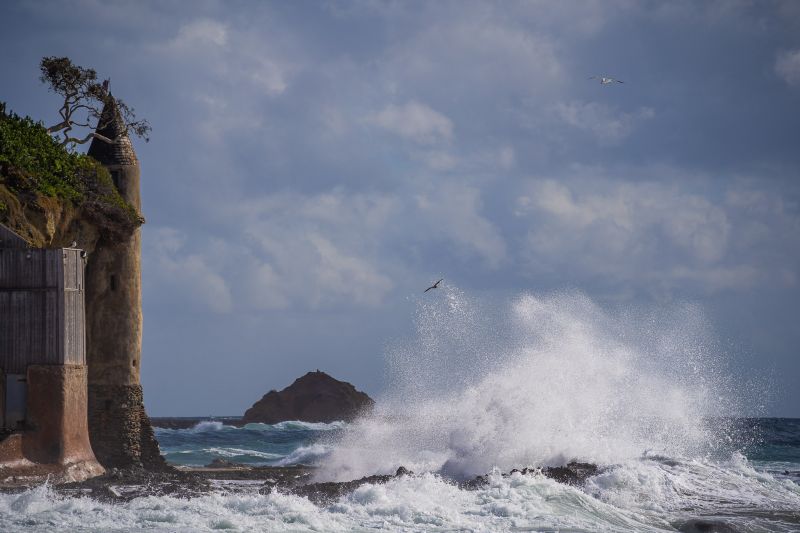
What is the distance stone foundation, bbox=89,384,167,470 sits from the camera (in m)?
23.5

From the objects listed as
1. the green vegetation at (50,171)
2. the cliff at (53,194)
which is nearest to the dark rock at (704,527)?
the cliff at (53,194)

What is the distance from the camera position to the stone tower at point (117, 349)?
23.6 metres

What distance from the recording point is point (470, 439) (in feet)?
83.0

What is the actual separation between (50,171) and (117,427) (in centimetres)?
597

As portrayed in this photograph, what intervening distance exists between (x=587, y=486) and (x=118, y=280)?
11617 mm

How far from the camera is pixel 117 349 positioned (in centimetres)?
2389

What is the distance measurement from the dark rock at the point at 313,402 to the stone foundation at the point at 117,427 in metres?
53.0

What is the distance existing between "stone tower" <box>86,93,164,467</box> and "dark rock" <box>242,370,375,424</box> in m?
53.0

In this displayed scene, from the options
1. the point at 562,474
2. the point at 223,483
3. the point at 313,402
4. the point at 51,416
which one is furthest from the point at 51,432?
the point at 313,402

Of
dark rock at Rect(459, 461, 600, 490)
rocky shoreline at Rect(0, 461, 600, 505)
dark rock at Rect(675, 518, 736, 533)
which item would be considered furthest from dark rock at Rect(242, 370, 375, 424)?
dark rock at Rect(675, 518, 736, 533)

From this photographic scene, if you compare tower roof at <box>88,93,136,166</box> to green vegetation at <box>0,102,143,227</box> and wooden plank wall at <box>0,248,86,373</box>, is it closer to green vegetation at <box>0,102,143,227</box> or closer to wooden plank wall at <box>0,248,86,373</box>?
green vegetation at <box>0,102,143,227</box>

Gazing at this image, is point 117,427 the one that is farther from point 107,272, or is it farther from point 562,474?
point 562,474

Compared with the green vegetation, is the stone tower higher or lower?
lower

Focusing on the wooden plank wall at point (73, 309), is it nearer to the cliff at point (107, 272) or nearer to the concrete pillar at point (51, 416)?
the concrete pillar at point (51, 416)
